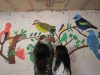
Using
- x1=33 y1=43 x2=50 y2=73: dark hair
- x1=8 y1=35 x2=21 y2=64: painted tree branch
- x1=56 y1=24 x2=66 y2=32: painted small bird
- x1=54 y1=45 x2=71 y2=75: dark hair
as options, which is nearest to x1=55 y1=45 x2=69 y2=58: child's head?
x1=54 y1=45 x2=71 y2=75: dark hair

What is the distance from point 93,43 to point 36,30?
83 cm

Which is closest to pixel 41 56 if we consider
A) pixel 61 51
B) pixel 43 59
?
pixel 43 59

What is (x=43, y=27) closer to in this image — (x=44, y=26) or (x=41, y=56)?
(x=44, y=26)

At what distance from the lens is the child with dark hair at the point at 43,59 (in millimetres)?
2367

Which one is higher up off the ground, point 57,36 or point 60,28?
point 60,28

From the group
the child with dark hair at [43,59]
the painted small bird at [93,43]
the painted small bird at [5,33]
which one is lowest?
the child with dark hair at [43,59]

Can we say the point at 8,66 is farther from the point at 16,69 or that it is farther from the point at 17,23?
the point at 17,23

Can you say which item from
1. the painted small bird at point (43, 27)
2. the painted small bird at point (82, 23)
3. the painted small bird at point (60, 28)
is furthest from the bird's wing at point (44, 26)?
the painted small bird at point (82, 23)

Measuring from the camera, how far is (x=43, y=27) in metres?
2.70

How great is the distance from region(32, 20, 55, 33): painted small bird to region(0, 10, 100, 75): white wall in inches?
1.7

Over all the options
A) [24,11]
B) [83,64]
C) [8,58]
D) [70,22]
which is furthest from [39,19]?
[83,64]

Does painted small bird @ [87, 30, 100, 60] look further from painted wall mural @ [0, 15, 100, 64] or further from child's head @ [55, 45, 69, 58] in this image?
child's head @ [55, 45, 69, 58]

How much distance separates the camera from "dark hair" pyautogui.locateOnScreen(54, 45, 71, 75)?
241 cm

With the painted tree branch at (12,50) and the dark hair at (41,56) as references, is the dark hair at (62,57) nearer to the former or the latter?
the dark hair at (41,56)
